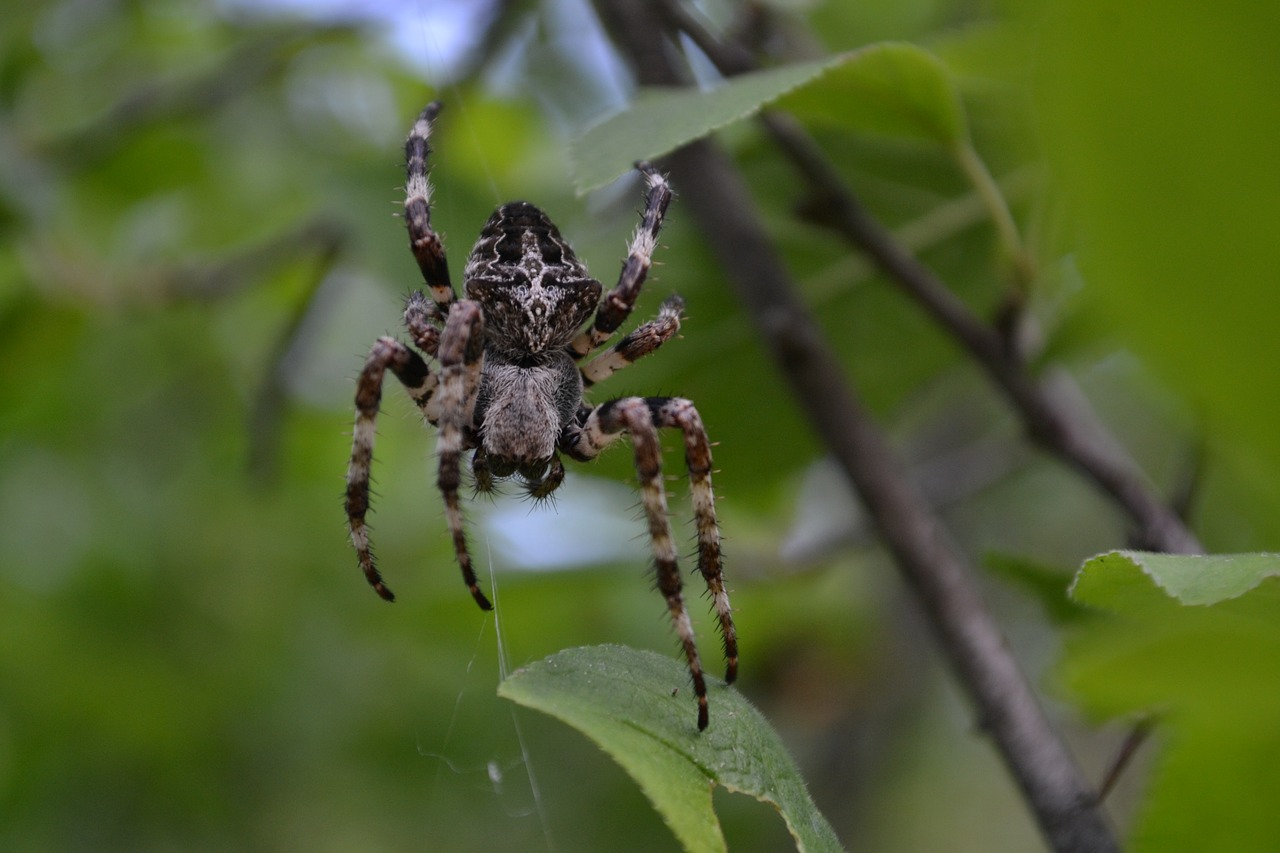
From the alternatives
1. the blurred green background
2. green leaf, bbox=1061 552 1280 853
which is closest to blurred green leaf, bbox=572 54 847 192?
the blurred green background

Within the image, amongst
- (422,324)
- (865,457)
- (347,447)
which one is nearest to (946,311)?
(865,457)

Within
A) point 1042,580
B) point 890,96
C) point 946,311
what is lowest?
point 1042,580


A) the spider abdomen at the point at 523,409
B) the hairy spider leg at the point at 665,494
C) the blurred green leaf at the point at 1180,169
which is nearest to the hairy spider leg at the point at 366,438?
the spider abdomen at the point at 523,409

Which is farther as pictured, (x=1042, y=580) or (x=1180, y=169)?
(x=1042, y=580)

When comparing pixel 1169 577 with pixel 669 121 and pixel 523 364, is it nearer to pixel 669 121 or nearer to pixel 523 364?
pixel 669 121

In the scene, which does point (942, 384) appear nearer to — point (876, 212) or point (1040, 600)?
point (876, 212)

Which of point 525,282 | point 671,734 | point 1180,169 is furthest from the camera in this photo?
point 525,282

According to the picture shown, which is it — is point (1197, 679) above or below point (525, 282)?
above
